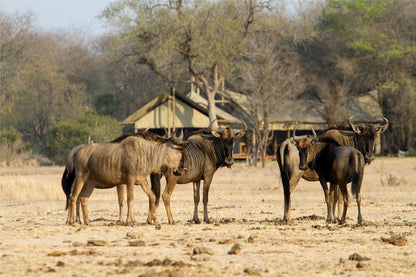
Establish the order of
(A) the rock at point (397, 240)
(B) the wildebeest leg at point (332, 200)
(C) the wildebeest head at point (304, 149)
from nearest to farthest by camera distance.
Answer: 1. (A) the rock at point (397, 240)
2. (C) the wildebeest head at point (304, 149)
3. (B) the wildebeest leg at point (332, 200)

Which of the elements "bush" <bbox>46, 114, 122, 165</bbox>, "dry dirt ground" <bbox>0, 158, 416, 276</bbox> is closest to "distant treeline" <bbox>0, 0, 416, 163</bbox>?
"bush" <bbox>46, 114, 122, 165</bbox>

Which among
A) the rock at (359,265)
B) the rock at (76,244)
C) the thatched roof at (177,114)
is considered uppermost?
the thatched roof at (177,114)

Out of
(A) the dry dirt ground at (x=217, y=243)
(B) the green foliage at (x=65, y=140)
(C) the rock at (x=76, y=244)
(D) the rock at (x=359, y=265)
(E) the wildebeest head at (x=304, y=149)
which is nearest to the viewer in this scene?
(A) the dry dirt ground at (x=217, y=243)

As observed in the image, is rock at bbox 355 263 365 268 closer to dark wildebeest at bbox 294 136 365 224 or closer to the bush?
dark wildebeest at bbox 294 136 365 224

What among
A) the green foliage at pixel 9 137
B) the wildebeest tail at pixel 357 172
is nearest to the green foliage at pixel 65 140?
the green foliage at pixel 9 137

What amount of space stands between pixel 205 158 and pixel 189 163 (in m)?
0.39

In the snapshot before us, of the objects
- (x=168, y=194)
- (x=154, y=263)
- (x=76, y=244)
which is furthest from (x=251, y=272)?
(x=168, y=194)

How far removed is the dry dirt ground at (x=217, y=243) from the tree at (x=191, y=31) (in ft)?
96.8

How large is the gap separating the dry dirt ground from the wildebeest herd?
0.60 meters

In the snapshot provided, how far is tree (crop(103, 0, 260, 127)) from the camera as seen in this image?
4981 centimetres

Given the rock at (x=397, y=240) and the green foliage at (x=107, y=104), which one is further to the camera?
the green foliage at (x=107, y=104)

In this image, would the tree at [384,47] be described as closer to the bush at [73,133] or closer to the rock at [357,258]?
the bush at [73,133]

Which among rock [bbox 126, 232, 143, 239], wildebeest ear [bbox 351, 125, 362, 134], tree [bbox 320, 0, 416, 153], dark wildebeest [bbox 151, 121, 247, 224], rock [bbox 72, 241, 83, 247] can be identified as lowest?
rock [bbox 72, 241, 83, 247]

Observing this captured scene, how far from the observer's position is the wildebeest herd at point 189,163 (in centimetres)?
1461
